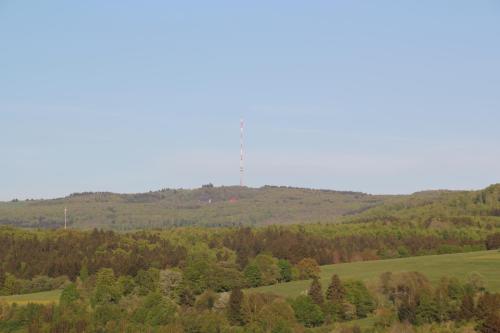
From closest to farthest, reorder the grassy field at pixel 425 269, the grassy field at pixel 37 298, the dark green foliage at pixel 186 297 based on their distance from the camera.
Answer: the grassy field at pixel 425 269 < the grassy field at pixel 37 298 < the dark green foliage at pixel 186 297

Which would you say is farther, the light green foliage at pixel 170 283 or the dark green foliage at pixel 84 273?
the dark green foliage at pixel 84 273

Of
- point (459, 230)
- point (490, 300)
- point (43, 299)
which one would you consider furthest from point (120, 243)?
point (490, 300)

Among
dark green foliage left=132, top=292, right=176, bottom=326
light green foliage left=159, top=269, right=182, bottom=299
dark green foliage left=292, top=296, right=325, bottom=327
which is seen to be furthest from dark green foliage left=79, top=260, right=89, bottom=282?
dark green foliage left=292, top=296, right=325, bottom=327

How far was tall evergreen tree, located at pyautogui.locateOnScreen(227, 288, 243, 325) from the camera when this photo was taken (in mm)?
97100

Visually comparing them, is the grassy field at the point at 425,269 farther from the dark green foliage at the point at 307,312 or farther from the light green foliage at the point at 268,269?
the dark green foliage at the point at 307,312

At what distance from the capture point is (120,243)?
176000 mm

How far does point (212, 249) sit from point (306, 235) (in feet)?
106

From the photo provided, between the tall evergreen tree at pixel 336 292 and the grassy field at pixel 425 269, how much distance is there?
5.55 meters

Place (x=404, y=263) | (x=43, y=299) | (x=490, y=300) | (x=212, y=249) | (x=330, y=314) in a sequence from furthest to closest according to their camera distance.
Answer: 1. (x=212, y=249)
2. (x=404, y=263)
3. (x=43, y=299)
4. (x=330, y=314)
5. (x=490, y=300)

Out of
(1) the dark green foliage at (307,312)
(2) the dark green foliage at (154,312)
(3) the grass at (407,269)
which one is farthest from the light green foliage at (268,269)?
(1) the dark green foliage at (307,312)

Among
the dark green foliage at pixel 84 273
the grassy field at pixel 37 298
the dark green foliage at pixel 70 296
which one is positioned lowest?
the grassy field at pixel 37 298

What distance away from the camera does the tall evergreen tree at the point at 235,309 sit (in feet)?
319

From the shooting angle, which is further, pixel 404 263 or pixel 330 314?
pixel 404 263

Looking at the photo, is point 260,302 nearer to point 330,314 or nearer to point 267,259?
point 330,314
